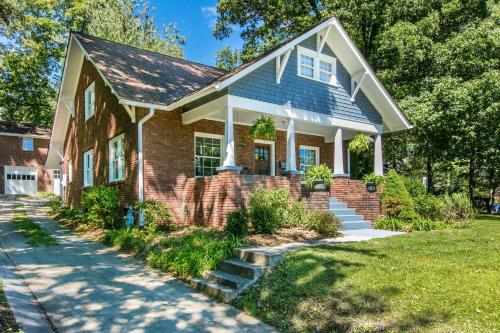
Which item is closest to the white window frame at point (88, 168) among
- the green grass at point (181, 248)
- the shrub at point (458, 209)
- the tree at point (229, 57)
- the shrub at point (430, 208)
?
the green grass at point (181, 248)

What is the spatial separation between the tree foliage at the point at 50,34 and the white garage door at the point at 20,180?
5.62m

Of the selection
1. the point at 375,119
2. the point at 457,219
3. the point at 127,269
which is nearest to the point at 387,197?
the point at 457,219

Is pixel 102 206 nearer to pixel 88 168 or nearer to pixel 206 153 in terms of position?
pixel 206 153

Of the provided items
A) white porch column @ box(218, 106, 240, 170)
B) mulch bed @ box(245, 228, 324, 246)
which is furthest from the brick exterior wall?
mulch bed @ box(245, 228, 324, 246)

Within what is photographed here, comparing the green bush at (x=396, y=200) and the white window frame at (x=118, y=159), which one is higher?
the white window frame at (x=118, y=159)

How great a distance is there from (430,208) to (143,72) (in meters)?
10.6

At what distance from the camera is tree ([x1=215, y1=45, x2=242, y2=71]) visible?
82.4ft

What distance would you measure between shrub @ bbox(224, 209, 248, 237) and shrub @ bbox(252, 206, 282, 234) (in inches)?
12.4

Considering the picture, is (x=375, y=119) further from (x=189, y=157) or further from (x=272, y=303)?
(x=272, y=303)

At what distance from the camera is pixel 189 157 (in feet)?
39.7

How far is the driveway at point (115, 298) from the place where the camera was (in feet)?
15.5

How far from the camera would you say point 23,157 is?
3209 cm

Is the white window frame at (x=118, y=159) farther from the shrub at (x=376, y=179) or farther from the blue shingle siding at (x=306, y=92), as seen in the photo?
the shrub at (x=376, y=179)

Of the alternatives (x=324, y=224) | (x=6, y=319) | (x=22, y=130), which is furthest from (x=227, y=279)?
(x=22, y=130)
